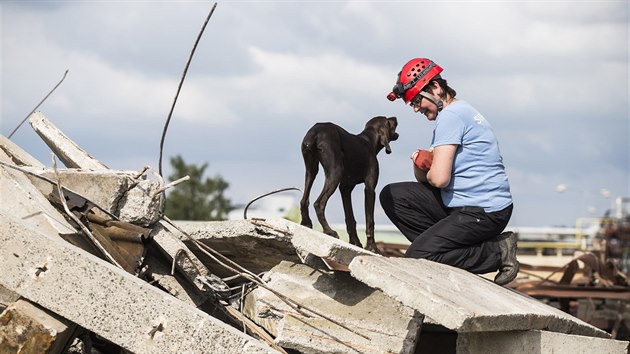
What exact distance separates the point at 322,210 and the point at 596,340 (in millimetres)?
2142

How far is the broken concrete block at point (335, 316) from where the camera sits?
559 cm

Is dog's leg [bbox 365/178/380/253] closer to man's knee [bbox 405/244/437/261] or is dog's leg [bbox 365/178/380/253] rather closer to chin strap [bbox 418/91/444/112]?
man's knee [bbox 405/244/437/261]

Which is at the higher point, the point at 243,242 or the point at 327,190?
the point at 327,190

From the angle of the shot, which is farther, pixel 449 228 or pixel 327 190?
pixel 327 190

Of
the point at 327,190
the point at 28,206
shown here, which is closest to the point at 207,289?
the point at 28,206

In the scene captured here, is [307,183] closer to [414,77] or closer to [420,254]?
[420,254]

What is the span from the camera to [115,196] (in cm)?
640

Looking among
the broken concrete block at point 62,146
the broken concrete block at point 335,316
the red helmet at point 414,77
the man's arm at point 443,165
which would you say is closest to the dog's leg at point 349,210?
the red helmet at point 414,77

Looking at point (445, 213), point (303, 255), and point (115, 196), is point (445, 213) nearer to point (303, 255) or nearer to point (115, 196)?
point (303, 255)

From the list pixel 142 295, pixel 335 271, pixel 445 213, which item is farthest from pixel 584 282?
pixel 142 295

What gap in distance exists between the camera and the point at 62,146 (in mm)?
7961

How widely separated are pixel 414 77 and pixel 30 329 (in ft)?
10.8

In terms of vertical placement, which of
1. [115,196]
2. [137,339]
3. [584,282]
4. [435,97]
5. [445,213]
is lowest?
[137,339]

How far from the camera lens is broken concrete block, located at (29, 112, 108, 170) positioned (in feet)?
25.5
